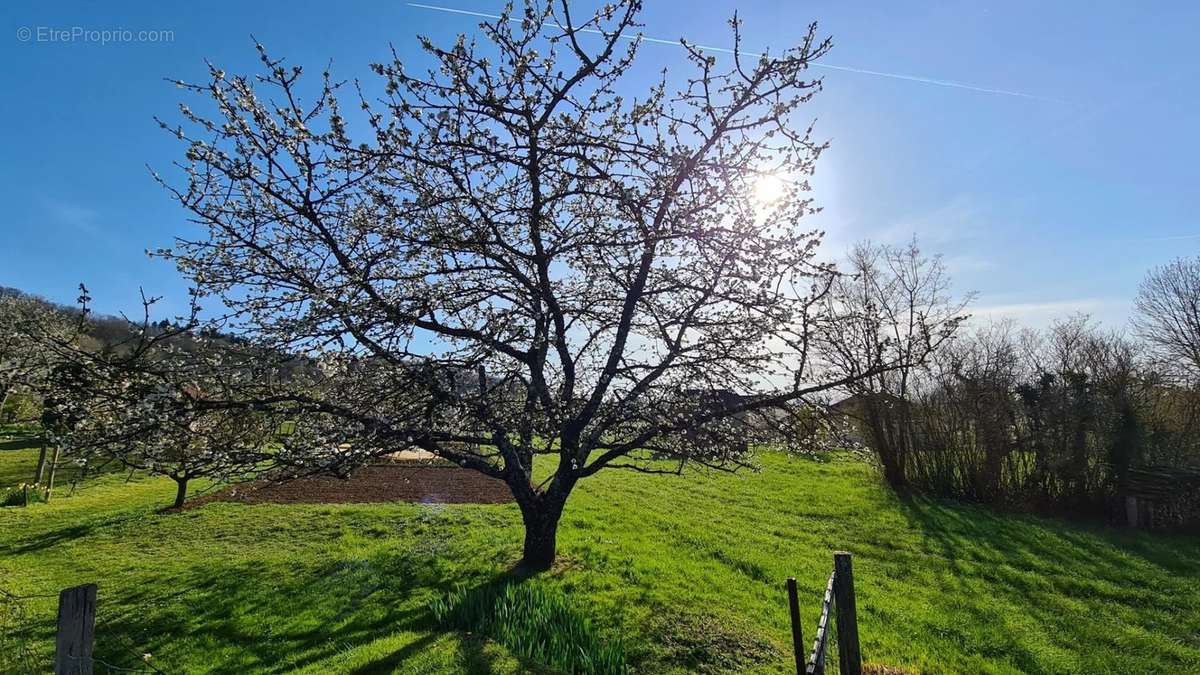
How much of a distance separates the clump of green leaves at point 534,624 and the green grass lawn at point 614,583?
0.24m

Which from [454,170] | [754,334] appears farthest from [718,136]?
[454,170]

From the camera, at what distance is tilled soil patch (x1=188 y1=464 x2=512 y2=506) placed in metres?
11.7

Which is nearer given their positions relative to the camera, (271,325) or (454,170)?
(271,325)

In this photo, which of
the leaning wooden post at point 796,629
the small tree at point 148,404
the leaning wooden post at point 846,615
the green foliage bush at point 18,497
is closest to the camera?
the leaning wooden post at point 796,629

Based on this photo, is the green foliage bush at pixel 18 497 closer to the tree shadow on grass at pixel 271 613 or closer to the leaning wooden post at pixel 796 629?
the tree shadow on grass at pixel 271 613

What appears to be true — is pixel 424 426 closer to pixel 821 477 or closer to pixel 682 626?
pixel 682 626

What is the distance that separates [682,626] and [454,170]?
17.5 feet

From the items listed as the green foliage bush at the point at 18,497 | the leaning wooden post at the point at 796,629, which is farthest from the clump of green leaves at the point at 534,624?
the green foliage bush at the point at 18,497

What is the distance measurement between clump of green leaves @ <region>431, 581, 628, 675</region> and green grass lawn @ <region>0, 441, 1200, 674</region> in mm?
238

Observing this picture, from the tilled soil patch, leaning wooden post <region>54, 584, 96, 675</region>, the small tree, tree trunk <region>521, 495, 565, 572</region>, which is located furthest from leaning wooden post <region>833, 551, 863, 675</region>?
the tilled soil patch

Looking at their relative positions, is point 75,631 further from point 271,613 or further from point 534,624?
point 534,624

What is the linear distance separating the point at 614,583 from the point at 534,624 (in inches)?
70.1

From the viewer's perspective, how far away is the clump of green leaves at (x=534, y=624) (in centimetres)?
497

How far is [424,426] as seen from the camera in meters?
5.38
